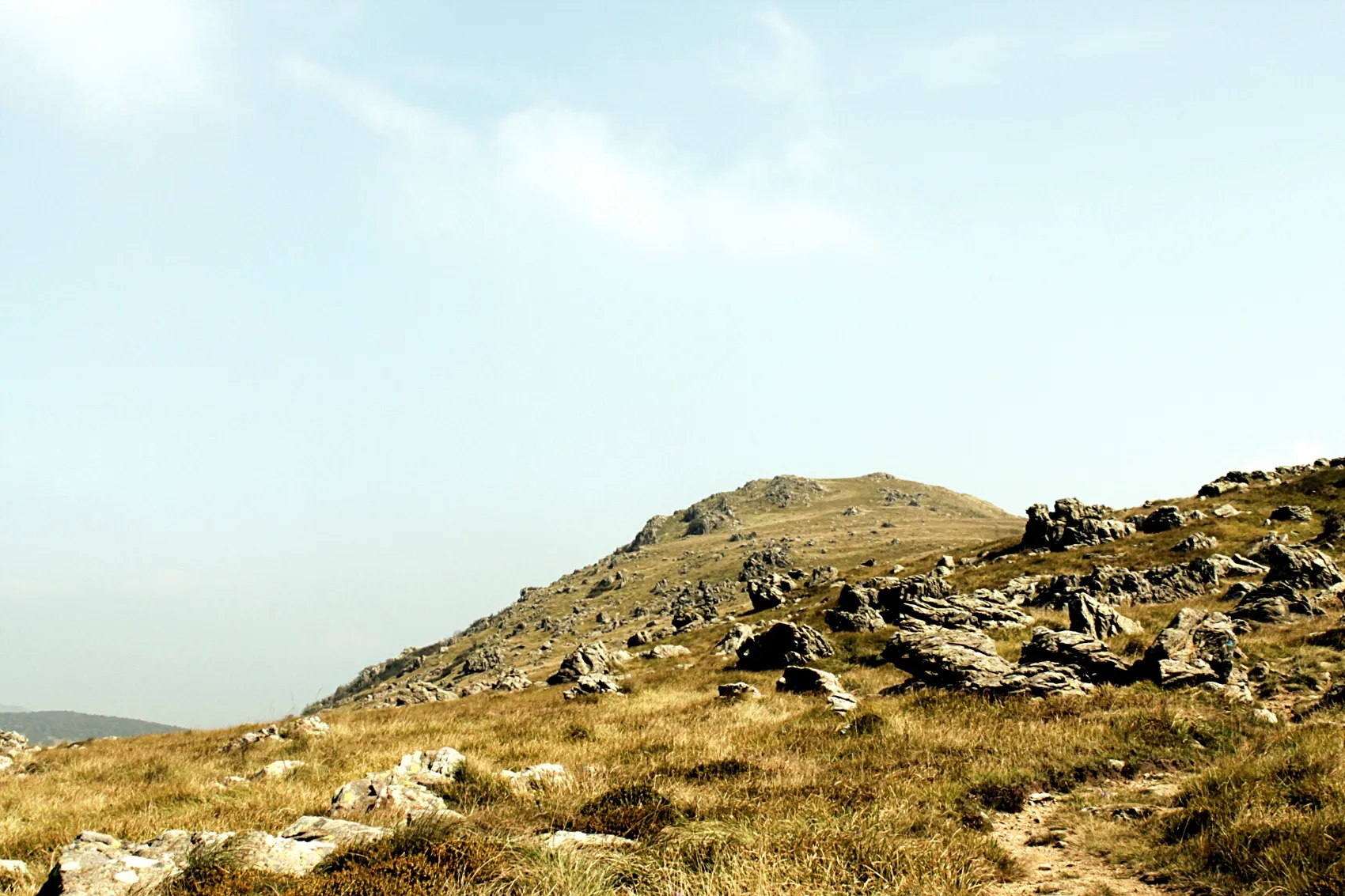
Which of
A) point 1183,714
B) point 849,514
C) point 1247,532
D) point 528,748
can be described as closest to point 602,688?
point 528,748

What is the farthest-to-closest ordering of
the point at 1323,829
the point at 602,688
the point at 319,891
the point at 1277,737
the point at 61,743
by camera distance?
the point at 61,743, the point at 602,688, the point at 1277,737, the point at 1323,829, the point at 319,891

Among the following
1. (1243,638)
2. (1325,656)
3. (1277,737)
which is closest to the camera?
(1277,737)

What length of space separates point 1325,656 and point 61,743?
43925 mm

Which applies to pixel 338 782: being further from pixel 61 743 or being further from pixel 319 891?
pixel 61 743

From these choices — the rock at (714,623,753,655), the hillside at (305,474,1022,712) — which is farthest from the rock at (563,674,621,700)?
the hillside at (305,474,1022,712)

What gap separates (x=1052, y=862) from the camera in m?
8.73

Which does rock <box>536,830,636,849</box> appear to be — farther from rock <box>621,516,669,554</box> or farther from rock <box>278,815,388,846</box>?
rock <box>621,516,669,554</box>

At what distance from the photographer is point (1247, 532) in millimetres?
42531

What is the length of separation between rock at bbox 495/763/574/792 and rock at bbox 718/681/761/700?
32.4ft

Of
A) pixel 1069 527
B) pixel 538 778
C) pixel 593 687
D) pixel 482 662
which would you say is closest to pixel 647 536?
pixel 482 662

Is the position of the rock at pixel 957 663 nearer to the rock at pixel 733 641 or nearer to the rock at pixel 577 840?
the rock at pixel 577 840

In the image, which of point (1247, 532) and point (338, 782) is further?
point (1247, 532)

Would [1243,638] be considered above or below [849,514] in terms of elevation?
below

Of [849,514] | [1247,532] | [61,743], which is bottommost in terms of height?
[61,743]
